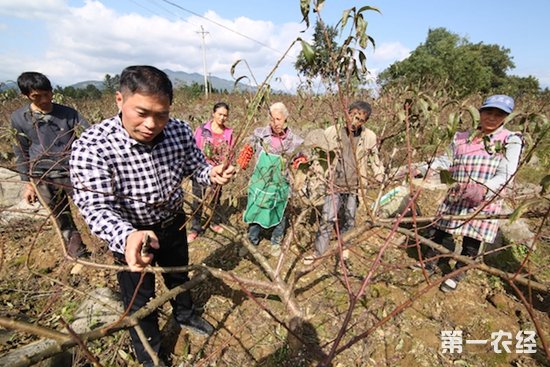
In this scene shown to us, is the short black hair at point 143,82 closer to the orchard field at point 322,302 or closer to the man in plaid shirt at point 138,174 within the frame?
the man in plaid shirt at point 138,174

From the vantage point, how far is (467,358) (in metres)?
2.22

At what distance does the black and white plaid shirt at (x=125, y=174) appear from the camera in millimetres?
1305

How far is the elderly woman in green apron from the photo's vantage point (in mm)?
2858

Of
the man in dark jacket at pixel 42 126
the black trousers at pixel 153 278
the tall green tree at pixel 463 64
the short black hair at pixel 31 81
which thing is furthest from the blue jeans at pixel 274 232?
the tall green tree at pixel 463 64

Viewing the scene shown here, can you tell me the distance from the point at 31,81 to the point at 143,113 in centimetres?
184

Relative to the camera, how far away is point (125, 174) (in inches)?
59.2

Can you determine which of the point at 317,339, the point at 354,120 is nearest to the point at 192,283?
the point at 317,339

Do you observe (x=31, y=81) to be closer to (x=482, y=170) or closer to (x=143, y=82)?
(x=143, y=82)

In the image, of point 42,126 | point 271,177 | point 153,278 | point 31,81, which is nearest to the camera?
A: point 153,278

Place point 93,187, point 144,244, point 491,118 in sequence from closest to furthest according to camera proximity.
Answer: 1. point 144,244
2. point 93,187
3. point 491,118

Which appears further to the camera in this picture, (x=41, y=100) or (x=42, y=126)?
(x=42, y=126)

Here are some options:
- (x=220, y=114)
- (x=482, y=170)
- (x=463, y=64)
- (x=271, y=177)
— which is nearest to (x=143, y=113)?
(x=271, y=177)

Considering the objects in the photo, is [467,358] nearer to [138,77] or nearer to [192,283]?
[192,283]

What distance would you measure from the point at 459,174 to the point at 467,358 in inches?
57.3
